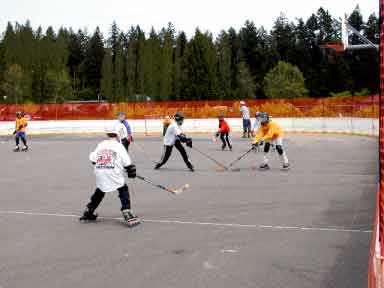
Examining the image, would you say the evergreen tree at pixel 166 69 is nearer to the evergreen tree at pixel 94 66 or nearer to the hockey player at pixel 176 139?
the evergreen tree at pixel 94 66

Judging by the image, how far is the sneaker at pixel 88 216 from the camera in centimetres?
777

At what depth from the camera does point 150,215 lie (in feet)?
27.2

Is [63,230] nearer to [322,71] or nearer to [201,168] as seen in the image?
[201,168]

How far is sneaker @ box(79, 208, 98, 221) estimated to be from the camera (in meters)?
7.77

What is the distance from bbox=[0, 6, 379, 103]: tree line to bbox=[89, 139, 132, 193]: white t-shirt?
2970 inches

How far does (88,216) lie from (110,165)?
865 mm

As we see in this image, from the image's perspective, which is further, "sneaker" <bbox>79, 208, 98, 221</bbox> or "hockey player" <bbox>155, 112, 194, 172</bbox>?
"hockey player" <bbox>155, 112, 194, 172</bbox>

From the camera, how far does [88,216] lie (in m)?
7.80

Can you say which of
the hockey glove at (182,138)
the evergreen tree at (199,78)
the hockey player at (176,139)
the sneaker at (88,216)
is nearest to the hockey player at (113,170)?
the sneaker at (88,216)

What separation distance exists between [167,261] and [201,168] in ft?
29.7

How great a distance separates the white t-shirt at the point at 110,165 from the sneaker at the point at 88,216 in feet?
1.46

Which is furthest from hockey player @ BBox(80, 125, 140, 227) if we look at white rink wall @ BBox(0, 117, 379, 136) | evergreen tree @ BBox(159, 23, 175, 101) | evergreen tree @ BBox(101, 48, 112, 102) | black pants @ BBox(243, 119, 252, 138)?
evergreen tree @ BBox(101, 48, 112, 102)

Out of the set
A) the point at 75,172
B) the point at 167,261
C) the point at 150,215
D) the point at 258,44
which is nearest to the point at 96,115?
the point at 75,172

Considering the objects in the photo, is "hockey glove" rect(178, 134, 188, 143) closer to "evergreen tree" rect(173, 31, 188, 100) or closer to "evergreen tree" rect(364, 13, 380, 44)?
"evergreen tree" rect(173, 31, 188, 100)
